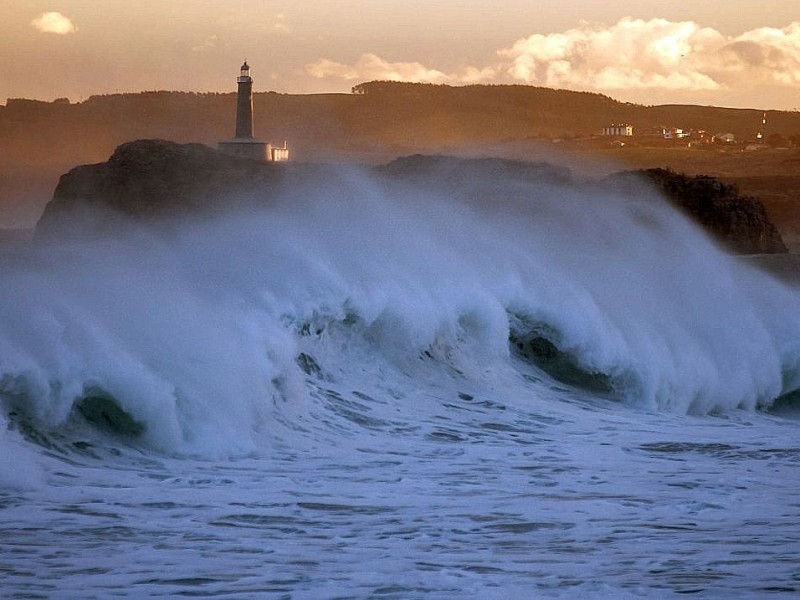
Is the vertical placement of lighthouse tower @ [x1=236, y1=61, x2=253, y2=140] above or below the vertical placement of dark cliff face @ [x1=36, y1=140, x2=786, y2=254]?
above

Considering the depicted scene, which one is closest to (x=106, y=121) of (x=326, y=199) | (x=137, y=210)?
(x=137, y=210)

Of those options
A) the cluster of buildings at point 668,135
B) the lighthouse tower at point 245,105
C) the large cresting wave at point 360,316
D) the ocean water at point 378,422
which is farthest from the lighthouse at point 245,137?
the cluster of buildings at point 668,135

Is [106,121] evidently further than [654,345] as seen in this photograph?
Yes

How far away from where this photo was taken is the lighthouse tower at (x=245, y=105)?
46406 millimetres

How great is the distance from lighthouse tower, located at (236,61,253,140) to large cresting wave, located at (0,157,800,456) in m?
26.2

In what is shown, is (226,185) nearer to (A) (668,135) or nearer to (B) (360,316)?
(B) (360,316)

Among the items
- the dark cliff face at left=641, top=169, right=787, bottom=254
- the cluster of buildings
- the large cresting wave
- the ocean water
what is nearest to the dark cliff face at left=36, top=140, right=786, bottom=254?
the dark cliff face at left=641, top=169, right=787, bottom=254

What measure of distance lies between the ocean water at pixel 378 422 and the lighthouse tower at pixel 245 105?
30103mm

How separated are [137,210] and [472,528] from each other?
40057 millimetres

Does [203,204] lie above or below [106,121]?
below

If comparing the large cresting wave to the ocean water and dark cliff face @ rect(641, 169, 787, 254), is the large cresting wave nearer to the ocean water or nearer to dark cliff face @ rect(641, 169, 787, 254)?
the ocean water

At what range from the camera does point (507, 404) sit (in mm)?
11484

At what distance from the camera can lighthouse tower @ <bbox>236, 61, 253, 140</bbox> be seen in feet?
152

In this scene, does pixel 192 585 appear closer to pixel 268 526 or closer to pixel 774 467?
pixel 268 526
